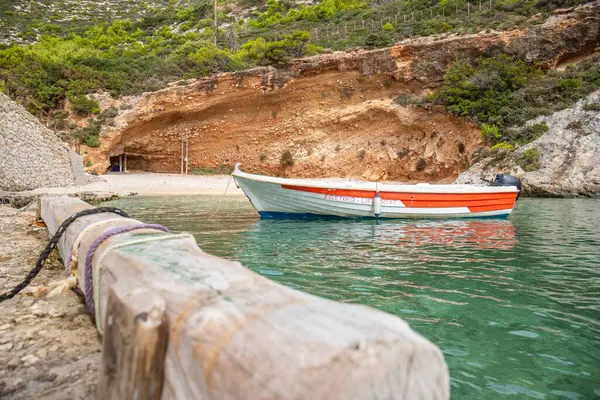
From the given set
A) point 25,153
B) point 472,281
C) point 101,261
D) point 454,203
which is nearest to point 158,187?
point 25,153

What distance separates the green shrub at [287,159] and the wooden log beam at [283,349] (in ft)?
86.1

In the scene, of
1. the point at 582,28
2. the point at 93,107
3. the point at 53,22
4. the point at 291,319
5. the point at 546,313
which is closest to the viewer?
the point at 291,319

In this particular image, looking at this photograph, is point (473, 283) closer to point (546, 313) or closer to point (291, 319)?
point (546, 313)

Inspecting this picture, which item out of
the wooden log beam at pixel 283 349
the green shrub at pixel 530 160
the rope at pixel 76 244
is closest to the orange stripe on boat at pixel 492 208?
the green shrub at pixel 530 160

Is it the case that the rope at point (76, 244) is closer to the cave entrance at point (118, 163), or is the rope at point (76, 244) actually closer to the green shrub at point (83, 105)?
the green shrub at point (83, 105)

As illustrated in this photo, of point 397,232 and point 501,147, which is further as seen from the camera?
point 501,147

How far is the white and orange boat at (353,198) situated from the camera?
9.63 metres

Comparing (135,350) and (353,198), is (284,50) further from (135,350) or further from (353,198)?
(135,350)

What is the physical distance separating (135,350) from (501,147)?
878 inches

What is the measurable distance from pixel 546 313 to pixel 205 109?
25659mm

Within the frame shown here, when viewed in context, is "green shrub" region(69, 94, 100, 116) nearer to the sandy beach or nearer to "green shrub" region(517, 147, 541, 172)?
the sandy beach

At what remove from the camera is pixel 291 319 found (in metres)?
1.00

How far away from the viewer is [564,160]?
57.3ft

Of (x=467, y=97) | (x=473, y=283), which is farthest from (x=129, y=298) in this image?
(x=467, y=97)
